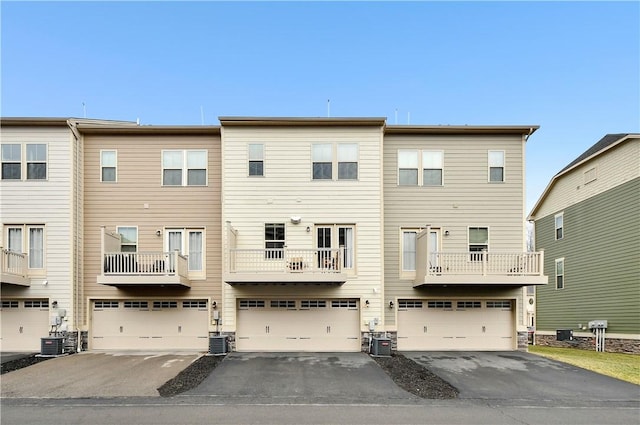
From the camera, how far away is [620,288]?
1669cm

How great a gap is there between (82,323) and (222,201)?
257 inches

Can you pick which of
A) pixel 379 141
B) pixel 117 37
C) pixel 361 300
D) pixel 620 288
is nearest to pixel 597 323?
pixel 620 288

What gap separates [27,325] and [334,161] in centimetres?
1218

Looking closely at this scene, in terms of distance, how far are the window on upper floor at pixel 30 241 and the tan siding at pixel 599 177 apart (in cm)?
2184

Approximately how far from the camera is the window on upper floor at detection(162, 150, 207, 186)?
1518 centimetres

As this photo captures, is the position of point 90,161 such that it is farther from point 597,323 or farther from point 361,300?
point 597,323

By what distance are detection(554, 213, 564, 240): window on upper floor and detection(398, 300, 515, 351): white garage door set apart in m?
8.00

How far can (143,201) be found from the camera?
49.4 ft

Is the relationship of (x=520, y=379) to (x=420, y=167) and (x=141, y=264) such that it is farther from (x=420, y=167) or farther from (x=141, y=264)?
(x=141, y=264)

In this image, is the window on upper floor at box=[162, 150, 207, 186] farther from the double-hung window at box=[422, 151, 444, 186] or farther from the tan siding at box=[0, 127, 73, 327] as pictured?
the double-hung window at box=[422, 151, 444, 186]

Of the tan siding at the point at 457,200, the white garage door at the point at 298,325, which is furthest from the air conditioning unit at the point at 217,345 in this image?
the tan siding at the point at 457,200

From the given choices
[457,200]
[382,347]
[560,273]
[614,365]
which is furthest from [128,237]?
[560,273]

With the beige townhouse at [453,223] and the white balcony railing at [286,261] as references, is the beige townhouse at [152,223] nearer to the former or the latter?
the white balcony railing at [286,261]

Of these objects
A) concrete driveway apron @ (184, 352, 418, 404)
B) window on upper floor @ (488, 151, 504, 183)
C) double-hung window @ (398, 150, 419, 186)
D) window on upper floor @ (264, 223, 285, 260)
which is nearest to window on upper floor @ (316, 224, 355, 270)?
window on upper floor @ (264, 223, 285, 260)
